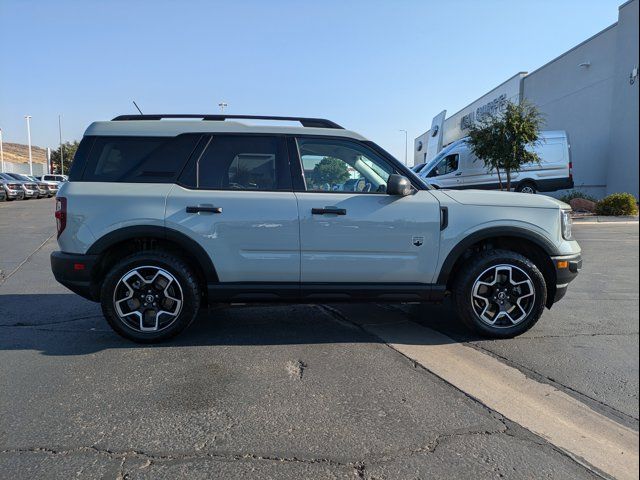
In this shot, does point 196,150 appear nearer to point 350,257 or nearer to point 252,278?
point 252,278

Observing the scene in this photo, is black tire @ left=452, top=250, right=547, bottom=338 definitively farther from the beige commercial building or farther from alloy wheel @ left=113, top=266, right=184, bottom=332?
the beige commercial building

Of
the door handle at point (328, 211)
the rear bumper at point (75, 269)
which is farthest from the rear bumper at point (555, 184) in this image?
the rear bumper at point (75, 269)

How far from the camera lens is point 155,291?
4465 mm

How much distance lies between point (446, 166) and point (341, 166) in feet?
55.1

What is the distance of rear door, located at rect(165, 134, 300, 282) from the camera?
437 cm

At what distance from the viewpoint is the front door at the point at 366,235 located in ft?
14.4

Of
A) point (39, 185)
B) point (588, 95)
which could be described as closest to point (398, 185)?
point (588, 95)

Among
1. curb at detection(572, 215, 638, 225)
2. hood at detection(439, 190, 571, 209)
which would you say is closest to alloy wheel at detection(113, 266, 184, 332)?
hood at detection(439, 190, 571, 209)

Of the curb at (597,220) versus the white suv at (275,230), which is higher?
the white suv at (275,230)

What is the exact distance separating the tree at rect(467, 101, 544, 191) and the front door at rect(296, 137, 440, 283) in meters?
14.8

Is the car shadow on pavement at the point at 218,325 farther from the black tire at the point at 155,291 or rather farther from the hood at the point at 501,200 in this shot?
the hood at the point at 501,200

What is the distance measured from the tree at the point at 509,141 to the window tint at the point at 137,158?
1567 centimetres

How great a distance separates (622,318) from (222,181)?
446 centimetres

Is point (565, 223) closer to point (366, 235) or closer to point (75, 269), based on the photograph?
point (366, 235)
